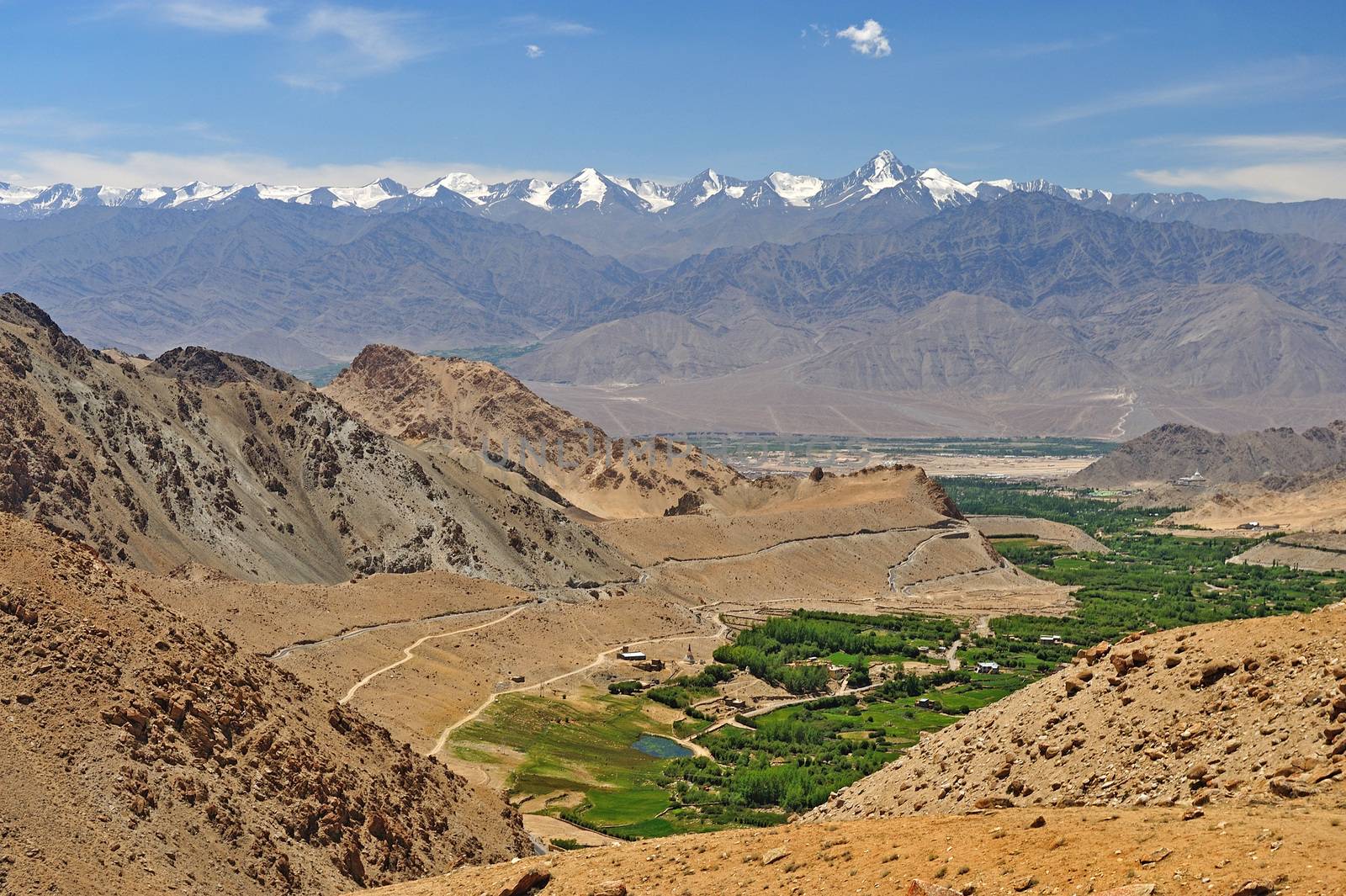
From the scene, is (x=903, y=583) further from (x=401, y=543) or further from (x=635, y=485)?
(x=401, y=543)

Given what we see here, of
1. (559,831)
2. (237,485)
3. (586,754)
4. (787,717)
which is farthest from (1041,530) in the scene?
(559,831)

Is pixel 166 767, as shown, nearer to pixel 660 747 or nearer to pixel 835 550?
pixel 660 747

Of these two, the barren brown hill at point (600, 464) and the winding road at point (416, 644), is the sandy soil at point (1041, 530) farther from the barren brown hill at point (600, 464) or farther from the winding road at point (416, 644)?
the winding road at point (416, 644)

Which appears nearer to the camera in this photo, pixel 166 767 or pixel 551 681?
pixel 166 767

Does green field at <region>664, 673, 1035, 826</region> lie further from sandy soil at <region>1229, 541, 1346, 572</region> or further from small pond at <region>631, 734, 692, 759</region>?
sandy soil at <region>1229, 541, 1346, 572</region>

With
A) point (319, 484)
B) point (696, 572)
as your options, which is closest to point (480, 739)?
point (319, 484)

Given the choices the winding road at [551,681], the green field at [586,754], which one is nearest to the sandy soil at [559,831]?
the green field at [586,754]

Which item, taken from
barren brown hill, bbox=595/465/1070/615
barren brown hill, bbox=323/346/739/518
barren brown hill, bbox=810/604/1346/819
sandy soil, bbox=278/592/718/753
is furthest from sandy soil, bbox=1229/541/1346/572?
barren brown hill, bbox=810/604/1346/819
